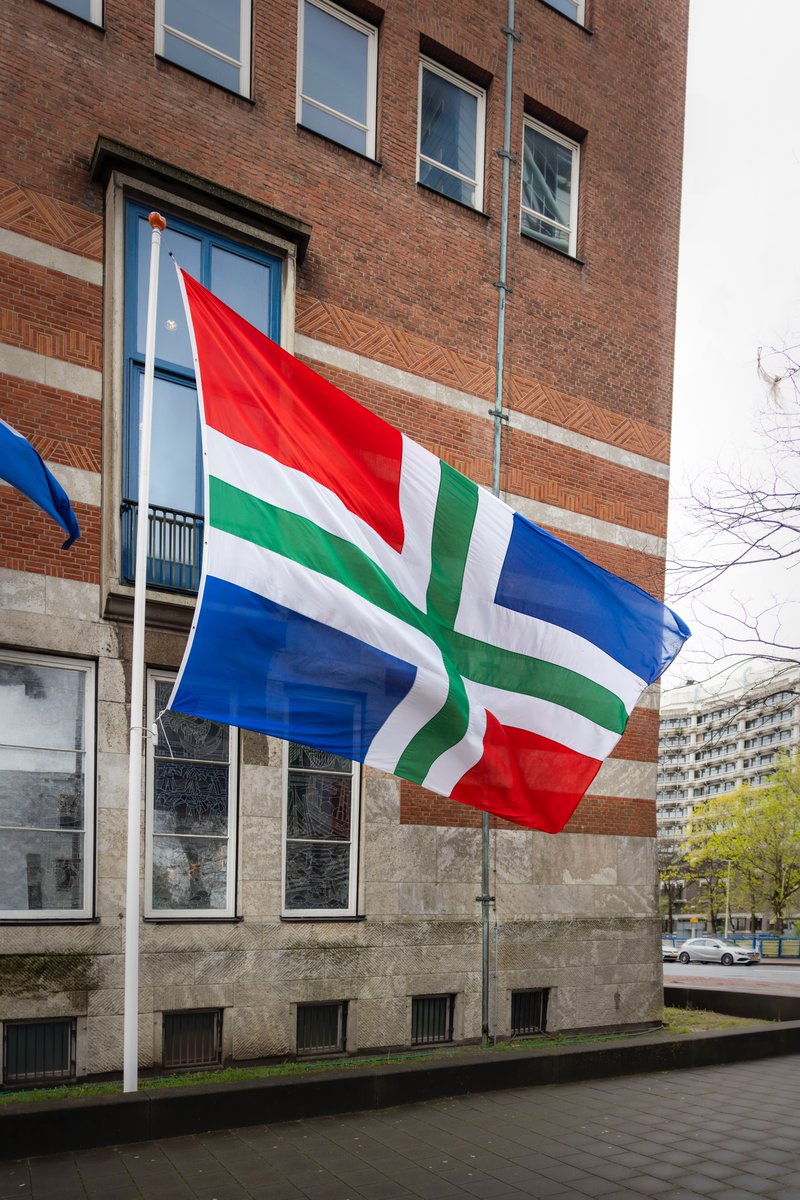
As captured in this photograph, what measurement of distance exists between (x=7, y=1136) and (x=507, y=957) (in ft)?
23.7

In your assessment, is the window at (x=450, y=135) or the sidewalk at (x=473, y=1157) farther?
the window at (x=450, y=135)

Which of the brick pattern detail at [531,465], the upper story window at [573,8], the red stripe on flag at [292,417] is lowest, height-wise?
the red stripe on flag at [292,417]

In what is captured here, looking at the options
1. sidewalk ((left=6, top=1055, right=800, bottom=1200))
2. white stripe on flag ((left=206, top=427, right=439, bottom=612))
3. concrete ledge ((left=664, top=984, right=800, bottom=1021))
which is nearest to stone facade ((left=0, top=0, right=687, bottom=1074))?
concrete ledge ((left=664, top=984, right=800, bottom=1021))

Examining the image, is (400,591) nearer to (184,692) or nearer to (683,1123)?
(184,692)

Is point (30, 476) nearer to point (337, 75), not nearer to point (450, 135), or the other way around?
point (337, 75)

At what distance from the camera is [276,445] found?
759 centimetres

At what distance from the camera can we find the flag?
7.79m

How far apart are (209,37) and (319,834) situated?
9.68 m

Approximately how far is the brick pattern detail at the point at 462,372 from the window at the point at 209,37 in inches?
112

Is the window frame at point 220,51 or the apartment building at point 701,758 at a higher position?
the window frame at point 220,51

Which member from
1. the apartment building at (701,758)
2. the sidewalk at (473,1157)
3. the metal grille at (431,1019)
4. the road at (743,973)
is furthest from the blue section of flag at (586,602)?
the apartment building at (701,758)

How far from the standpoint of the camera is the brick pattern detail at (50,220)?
10352mm

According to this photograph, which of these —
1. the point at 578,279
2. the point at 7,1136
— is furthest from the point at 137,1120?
the point at 578,279

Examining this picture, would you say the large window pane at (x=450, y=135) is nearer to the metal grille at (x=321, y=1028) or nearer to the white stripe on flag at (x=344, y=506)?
the white stripe on flag at (x=344, y=506)
